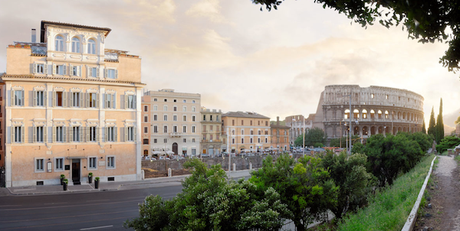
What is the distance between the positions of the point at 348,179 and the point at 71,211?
18.5 m

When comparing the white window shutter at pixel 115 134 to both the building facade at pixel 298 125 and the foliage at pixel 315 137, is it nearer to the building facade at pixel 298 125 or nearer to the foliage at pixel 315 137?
the foliage at pixel 315 137

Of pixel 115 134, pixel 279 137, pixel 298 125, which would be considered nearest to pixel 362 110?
pixel 298 125

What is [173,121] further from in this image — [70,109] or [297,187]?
[297,187]

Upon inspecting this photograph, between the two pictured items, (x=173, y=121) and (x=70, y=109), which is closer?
(x=70, y=109)

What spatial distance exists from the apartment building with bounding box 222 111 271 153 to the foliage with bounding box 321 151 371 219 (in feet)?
191

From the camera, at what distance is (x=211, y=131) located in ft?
253

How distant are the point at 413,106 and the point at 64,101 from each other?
363 ft

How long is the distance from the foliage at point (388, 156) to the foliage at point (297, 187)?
1521 cm

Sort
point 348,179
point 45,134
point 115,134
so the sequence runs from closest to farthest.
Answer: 1. point 348,179
2. point 45,134
3. point 115,134

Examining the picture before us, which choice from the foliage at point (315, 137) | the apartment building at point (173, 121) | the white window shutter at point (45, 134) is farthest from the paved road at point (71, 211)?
the foliage at point (315, 137)

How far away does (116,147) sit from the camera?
36.4m

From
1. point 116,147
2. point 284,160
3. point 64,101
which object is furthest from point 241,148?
point 284,160

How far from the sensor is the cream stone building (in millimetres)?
32031

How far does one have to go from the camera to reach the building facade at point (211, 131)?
7594cm
